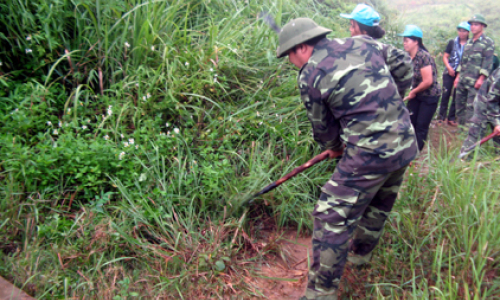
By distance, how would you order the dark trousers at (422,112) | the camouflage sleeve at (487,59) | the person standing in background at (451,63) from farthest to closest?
the person standing in background at (451,63)
the camouflage sleeve at (487,59)
the dark trousers at (422,112)

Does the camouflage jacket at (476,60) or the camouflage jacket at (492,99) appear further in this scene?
the camouflage jacket at (476,60)

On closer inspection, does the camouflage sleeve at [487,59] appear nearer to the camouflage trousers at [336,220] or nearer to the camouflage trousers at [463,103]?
the camouflage trousers at [463,103]

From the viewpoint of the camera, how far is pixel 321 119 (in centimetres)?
202

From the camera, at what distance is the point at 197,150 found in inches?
121

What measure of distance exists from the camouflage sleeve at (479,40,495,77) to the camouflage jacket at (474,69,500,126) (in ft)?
4.67

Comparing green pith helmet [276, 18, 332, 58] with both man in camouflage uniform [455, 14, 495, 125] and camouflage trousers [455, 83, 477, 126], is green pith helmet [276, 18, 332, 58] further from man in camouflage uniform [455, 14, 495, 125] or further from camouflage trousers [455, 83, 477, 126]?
camouflage trousers [455, 83, 477, 126]

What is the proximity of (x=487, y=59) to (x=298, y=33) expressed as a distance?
4.42 metres

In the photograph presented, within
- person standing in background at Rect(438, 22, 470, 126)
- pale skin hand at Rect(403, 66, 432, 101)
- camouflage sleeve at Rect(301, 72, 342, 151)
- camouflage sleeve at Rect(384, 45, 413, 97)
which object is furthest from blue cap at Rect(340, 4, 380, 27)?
person standing in background at Rect(438, 22, 470, 126)

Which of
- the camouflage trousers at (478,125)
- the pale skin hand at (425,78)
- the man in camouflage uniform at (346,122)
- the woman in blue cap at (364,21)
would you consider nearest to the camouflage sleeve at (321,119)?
the man in camouflage uniform at (346,122)

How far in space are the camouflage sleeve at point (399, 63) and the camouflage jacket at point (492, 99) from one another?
4.59ft

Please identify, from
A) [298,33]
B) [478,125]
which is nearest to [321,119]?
[298,33]

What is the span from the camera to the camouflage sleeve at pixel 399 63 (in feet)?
9.04

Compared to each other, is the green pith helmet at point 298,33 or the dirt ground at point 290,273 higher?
the green pith helmet at point 298,33

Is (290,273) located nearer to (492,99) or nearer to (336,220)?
(336,220)
